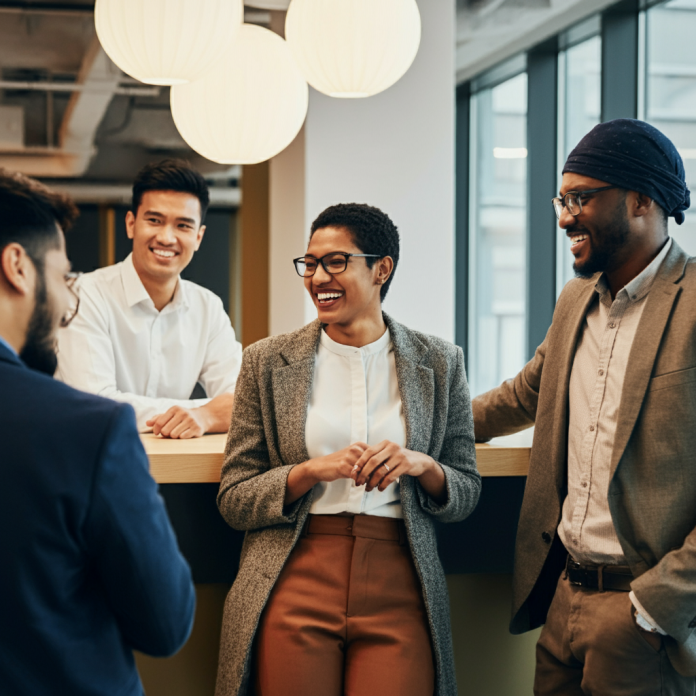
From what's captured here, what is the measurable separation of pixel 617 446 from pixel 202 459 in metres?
0.95

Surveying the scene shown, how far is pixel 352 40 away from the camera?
2.40 meters

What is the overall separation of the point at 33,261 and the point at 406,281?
3.05 meters

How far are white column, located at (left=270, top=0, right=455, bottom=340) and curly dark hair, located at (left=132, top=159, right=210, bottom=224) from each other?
1.17 metres

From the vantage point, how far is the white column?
401cm

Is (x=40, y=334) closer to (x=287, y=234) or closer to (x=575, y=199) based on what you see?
(x=575, y=199)

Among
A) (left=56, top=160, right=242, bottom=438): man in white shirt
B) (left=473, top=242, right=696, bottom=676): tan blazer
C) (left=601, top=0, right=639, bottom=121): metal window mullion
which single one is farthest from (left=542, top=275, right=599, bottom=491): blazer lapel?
(left=601, top=0, right=639, bottom=121): metal window mullion

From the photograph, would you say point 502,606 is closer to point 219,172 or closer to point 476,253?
point 476,253

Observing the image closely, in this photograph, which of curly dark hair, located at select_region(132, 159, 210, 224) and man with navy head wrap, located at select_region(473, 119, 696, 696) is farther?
curly dark hair, located at select_region(132, 159, 210, 224)

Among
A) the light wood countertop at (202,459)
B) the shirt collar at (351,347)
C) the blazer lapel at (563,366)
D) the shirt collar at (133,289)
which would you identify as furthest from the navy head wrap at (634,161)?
the shirt collar at (133,289)

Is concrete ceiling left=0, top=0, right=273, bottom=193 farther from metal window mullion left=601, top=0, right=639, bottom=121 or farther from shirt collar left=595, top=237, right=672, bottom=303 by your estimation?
shirt collar left=595, top=237, right=672, bottom=303

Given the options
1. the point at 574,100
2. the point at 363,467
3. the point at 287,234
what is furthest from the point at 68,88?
the point at 363,467

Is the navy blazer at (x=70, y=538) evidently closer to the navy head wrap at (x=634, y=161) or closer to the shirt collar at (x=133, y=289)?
the navy head wrap at (x=634, y=161)

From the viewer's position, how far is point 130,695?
1.13 m

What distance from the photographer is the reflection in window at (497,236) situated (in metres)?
6.69
